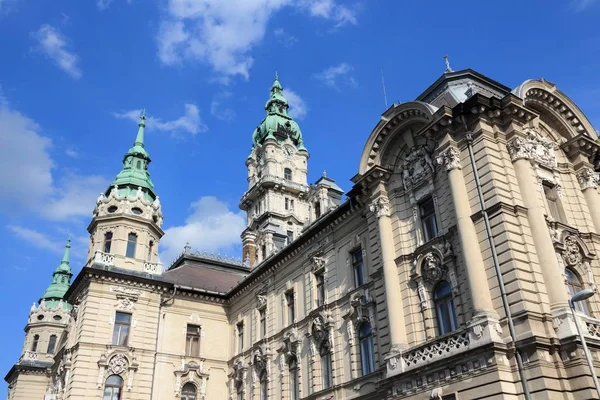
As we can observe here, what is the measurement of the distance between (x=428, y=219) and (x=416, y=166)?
2587 mm

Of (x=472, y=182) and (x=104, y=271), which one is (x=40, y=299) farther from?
(x=472, y=182)

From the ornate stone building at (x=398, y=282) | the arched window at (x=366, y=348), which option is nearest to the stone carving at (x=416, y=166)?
the ornate stone building at (x=398, y=282)

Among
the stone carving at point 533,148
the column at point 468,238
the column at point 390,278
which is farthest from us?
the column at point 390,278

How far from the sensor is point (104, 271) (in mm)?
36531

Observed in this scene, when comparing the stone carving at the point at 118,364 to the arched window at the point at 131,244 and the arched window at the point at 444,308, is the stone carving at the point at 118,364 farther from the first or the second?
the arched window at the point at 444,308

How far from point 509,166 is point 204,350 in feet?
81.6

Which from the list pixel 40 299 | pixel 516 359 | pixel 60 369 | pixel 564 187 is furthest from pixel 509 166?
pixel 40 299

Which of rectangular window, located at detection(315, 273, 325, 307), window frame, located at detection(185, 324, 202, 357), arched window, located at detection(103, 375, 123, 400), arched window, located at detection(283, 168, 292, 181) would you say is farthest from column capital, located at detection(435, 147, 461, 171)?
arched window, located at detection(283, 168, 292, 181)

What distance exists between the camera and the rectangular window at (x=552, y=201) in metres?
23.3

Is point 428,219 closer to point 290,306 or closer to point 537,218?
point 537,218

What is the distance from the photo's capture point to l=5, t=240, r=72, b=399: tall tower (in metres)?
58.2

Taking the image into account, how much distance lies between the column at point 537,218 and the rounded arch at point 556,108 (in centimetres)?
176

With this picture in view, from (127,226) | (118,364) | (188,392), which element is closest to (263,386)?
(188,392)

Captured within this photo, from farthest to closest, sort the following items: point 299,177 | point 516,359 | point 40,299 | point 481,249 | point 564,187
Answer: point 299,177 → point 40,299 → point 564,187 → point 481,249 → point 516,359
